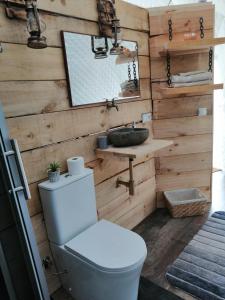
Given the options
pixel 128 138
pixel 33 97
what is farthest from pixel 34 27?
pixel 128 138

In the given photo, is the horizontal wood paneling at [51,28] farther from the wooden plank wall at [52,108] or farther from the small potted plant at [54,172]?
the small potted plant at [54,172]

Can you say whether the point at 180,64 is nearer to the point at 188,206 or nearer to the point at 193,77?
the point at 193,77

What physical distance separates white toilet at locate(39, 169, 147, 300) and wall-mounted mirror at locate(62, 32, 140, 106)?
62 centimetres

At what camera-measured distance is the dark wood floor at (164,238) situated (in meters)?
1.75

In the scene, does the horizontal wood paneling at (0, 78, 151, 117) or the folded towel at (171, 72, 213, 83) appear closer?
the horizontal wood paneling at (0, 78, 151, 117)

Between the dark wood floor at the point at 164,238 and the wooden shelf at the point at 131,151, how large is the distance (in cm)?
92

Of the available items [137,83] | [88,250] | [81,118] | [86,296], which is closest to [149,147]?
[81,118]

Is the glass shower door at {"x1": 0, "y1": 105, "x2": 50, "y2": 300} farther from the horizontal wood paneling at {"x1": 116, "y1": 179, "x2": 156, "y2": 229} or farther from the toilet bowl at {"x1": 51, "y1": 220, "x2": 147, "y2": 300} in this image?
the horizontal wood paneling at {"x1": 116, "y1": 179, "x2": 156, "y2": 229}

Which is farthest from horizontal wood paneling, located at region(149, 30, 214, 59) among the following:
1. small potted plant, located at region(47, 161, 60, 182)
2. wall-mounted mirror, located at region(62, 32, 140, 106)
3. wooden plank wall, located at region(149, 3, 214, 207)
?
small potted plant, located at region(47, 161, 60, 182)

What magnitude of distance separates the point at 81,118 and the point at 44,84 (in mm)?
374

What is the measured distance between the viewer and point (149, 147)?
70.4 inches

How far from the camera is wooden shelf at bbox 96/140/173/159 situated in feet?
5.40

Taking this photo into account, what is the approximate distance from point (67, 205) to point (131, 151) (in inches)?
23.0

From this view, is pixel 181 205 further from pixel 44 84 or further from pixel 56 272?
pixel 44 84
